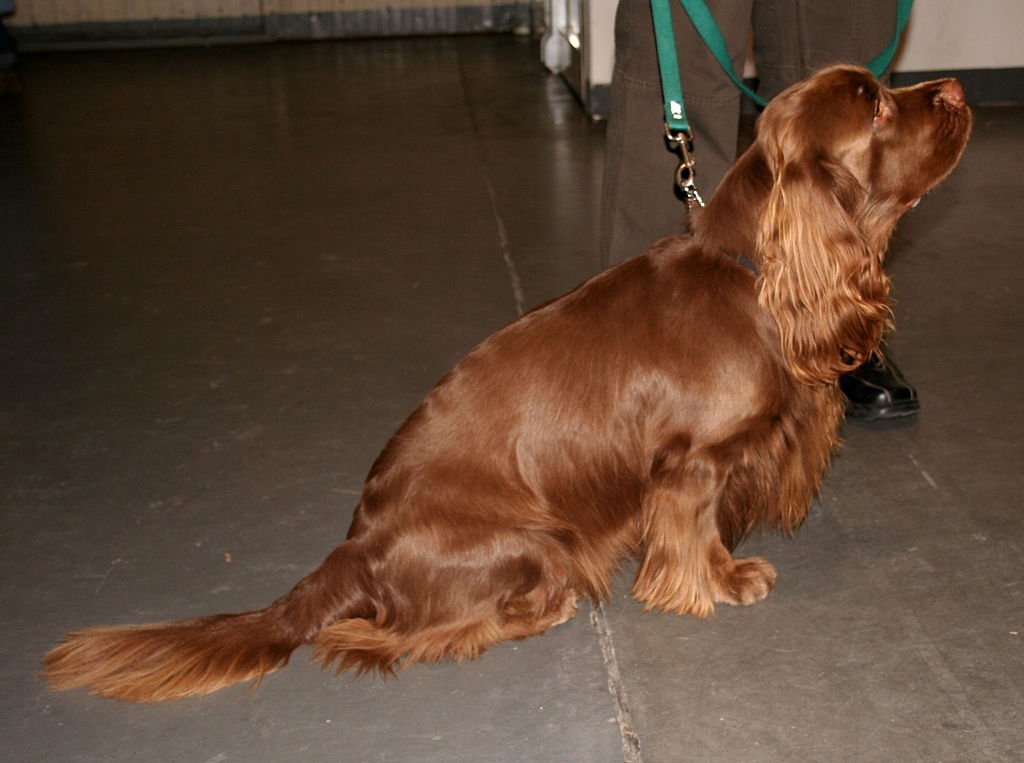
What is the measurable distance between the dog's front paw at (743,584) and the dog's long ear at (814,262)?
0.44m

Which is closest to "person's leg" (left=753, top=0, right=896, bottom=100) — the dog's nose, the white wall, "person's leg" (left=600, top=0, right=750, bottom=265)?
"person's leg" (left=600, top=0, right=750, bottom=265)

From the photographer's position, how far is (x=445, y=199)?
5285 mm

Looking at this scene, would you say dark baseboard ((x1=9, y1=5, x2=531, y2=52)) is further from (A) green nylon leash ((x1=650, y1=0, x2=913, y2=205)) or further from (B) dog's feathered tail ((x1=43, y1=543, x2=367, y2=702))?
(B) dog's feathered tail ((x1=43, y1=543, x2=367, y2=702))

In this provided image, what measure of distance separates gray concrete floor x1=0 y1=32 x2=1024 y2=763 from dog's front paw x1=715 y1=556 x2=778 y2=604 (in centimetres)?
3

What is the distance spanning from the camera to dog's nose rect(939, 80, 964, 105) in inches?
86.4

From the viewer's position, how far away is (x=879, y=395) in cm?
305

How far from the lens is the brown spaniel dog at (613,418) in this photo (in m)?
2.09

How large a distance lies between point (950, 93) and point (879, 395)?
1042 millimetres

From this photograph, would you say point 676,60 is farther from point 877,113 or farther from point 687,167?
point 877,113

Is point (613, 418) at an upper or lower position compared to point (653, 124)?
lower

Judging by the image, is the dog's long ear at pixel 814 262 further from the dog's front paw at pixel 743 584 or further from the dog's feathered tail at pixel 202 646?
the dog's feathered tail at pixel 202 646

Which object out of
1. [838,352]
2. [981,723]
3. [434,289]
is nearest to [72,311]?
[434,289]

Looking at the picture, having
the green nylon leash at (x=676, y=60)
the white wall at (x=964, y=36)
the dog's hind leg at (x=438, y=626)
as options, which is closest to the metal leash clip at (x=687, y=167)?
the green nylon leash at (x=676, y=60)

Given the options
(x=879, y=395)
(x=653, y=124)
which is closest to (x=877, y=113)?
(x=653, y=124)
